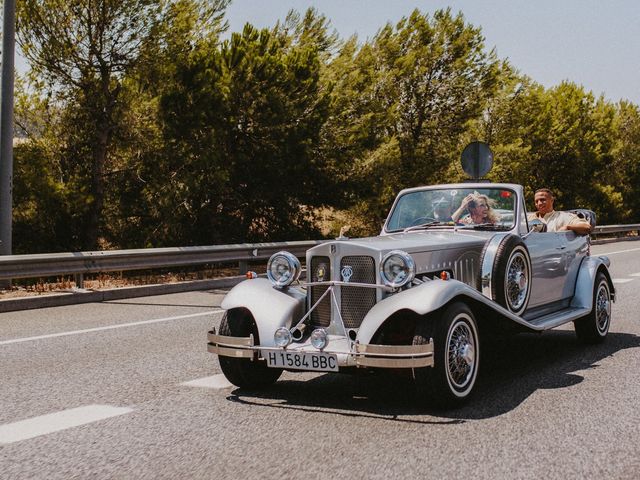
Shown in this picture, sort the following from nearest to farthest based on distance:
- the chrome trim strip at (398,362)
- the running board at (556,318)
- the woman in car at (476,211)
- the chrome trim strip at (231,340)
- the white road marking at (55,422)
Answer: the white road marking at (55,422) → the chrome trim strip at (398,362) → the chrome trim strip at (231,340) → the running board at (556,318) → the woman in car at (476,211)

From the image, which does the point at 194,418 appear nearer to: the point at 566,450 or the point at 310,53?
the point at 566,450

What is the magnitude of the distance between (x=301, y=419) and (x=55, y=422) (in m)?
1.60

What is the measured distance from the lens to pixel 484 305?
610 cm

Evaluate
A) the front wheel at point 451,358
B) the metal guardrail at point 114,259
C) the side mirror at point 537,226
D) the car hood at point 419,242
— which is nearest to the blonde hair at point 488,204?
the car hood at point 419,242

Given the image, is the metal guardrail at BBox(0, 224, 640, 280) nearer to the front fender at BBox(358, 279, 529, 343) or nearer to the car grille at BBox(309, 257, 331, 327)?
the car grille at BBox(309, 257, 331, 327)

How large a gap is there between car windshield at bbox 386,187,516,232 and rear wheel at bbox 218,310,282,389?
7.22ft

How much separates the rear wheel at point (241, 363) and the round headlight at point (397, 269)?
115cm

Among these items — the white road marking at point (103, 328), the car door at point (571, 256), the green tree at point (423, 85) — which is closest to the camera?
the car door at point (571, 256)

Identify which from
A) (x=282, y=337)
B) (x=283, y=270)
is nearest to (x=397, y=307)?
(x=282, y=337)

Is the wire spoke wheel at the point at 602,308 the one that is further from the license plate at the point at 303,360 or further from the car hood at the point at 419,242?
the license plate at the point at 303,360

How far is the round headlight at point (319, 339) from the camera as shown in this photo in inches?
216

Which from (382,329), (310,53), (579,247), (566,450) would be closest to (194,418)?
(382,329)

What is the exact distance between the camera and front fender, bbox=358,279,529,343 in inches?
211

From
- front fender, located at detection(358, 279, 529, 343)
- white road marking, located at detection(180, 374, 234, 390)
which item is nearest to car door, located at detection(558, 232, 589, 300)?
front fender, located at detection(358, 279, 529, 343)
